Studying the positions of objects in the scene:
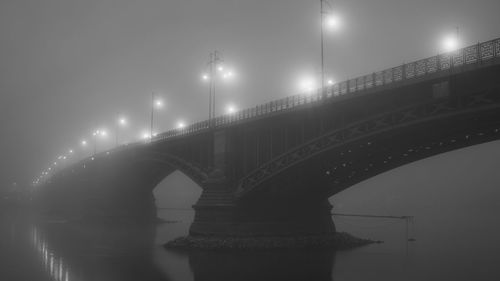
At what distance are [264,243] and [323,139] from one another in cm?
1261

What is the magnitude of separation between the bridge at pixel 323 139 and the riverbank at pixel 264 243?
4.66 feet

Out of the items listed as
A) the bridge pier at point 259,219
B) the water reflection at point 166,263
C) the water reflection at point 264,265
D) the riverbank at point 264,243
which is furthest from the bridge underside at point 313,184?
the water reflection at point 264,265

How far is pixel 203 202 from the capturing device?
1976 inches

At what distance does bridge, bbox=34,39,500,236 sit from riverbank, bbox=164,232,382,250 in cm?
142

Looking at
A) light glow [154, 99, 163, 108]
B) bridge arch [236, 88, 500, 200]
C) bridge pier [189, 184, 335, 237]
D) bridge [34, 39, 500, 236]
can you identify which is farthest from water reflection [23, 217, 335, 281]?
light glow [154, 99, 163, 108]

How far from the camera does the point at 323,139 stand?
39.6 m

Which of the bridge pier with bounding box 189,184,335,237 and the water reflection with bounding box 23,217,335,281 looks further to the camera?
the bridge pier with bounding box 189,184,335,237

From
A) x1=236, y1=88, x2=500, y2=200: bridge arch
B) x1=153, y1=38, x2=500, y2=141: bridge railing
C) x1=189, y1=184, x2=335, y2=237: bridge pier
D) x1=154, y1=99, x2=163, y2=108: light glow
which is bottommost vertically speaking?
x1=189, y1=184, x2=335, y2=237: bridge pier

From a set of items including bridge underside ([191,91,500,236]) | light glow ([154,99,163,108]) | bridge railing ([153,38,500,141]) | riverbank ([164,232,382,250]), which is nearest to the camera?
bridge railing ([153,38,500,141])

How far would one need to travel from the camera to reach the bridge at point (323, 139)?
1183 inches

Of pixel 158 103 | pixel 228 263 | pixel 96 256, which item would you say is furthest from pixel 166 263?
pixel 158 103

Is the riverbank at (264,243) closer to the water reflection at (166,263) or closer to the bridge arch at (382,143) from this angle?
the water reflection at (166,263)

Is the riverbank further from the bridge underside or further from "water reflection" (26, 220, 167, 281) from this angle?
"water reflection" (26, 220, 167, 281)

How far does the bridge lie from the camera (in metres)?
30.0
